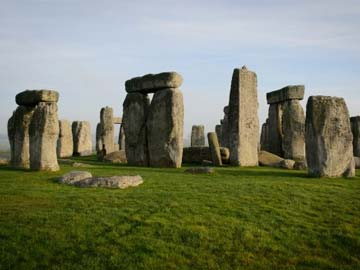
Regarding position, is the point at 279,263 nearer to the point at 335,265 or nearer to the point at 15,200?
the point at 335,265

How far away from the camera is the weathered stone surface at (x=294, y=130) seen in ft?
80.1

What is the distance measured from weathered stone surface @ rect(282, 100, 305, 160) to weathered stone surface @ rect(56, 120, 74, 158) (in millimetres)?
17403

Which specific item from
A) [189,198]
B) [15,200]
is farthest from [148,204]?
[15,200]

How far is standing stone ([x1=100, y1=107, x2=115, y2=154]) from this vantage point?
2762 centimetres

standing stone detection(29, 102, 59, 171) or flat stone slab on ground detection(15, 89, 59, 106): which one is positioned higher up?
flat stone slab on ground detection(15, 89, 59, 106)

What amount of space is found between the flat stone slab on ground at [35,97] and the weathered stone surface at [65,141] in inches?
615

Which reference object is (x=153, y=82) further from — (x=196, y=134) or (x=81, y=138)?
(x=196, y=134)

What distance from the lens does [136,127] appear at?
20500 millimetres

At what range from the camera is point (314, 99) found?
14383 mm

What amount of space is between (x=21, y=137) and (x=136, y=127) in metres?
6.00

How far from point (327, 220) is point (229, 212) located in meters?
2.18

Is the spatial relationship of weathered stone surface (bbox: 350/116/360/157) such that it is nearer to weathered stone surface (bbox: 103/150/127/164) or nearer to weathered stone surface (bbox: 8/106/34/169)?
weathered stone surface (bbox: 103/150/127/164)

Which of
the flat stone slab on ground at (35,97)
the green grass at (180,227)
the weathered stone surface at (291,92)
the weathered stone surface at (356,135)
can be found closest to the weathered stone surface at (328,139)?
the green grass at (180,227)

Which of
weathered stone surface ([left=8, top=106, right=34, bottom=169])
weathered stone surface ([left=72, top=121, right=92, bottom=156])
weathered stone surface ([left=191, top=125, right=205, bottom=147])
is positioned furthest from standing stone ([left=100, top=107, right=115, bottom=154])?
weathered stone surface ([left=191, top=125, right=205, bottom=147])
